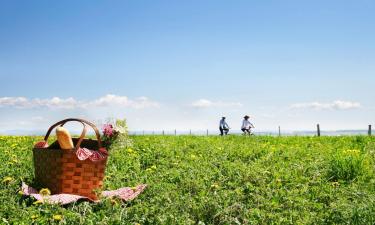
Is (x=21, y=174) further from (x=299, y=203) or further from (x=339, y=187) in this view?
(x=339, y=187)

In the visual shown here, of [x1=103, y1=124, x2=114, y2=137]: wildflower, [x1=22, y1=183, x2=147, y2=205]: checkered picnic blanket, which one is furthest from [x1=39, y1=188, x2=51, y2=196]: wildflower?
[x1=103, y1=124, x2=114, y2=137]: wildflower

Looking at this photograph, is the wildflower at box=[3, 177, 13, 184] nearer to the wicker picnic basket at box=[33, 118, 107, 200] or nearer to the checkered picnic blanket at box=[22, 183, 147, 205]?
the checkered picnic blanket at box=[22, 183, 147, 205]

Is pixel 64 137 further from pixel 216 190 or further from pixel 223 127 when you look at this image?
pixel 223 127

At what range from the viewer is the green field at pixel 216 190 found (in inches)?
253

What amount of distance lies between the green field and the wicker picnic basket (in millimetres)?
324

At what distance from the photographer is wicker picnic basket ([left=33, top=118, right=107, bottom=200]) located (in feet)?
22.7

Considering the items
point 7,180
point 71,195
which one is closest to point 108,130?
point 71,195

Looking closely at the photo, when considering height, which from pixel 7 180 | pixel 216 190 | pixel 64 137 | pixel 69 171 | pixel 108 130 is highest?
pixel 108 130

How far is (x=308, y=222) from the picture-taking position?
256 inches

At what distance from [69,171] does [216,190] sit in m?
2.35

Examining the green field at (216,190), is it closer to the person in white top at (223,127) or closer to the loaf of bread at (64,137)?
the loaf of bread at (64,137)

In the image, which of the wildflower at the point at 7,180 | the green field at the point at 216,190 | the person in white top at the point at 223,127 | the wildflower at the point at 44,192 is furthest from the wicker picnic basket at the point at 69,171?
the person in white top at the point at 223,127

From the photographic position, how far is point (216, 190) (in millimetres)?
7707

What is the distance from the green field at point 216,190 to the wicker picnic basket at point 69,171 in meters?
0.32
